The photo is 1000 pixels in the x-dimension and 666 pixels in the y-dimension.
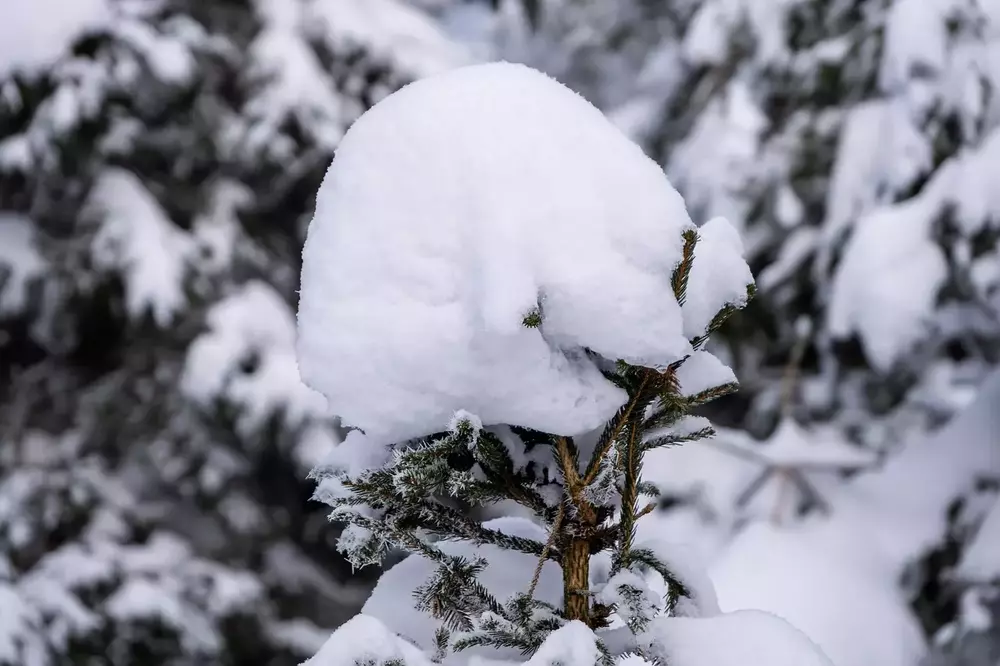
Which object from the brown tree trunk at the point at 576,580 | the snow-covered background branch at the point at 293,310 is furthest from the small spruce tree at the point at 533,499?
the snow-covered background branch at the point at 293,310

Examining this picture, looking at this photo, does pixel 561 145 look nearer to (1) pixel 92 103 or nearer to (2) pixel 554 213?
(2) pixel 554 213

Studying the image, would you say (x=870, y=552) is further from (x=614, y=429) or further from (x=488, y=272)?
(x=488, y=272)

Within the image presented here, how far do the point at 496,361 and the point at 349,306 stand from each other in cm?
16

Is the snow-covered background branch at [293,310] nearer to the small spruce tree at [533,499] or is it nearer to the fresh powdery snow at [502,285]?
the small spruce tree at [533,499]

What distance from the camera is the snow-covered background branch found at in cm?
295

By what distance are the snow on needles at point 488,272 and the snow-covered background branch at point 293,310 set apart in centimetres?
216

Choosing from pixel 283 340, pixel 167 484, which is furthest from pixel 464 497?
pixel 167 484

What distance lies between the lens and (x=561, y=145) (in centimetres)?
81

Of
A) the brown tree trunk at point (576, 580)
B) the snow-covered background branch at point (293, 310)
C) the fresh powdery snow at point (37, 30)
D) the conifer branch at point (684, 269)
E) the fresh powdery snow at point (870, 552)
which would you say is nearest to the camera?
the conifer branch at point (684, 269)

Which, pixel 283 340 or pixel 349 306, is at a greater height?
pixel 283 340

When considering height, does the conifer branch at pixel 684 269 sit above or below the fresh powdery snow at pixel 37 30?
below

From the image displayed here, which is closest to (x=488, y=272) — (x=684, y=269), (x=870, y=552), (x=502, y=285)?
(x=502, y=285)

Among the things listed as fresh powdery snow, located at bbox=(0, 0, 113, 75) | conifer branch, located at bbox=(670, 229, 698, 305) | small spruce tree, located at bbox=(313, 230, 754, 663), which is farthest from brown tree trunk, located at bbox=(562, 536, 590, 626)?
fresh powdery snow, located at bbox=(0, 0, 113, 75)

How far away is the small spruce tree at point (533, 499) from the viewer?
2.60 feet
